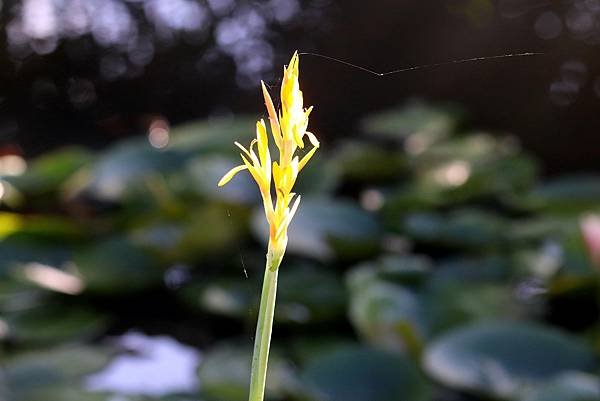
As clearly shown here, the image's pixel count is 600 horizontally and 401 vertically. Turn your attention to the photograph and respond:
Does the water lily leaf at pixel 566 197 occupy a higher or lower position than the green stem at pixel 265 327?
higher

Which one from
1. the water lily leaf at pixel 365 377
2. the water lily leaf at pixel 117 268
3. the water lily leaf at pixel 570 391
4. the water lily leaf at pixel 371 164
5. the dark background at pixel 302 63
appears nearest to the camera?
the water lily leaf at pixel 570 391

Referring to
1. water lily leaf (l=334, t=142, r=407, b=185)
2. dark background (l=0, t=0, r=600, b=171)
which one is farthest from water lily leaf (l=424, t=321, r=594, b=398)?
dark background (l=0, t=0, r=600, b=171)

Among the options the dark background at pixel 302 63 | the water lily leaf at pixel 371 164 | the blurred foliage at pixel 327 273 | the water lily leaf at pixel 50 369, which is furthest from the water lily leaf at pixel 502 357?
the dark background at pixel 302 63

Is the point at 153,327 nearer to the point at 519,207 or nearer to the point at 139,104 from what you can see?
the point at 519,207

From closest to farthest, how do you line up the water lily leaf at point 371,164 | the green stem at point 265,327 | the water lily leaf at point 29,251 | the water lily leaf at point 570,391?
the green stem at point 265,327
the water lily leaf at point 570,391
the water lily leaf at point 29,251
the water lily leaf at point 371,164

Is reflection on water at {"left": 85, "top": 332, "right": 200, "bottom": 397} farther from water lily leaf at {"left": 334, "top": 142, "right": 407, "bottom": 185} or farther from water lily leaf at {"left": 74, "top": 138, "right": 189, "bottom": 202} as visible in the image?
water lily leaf at {"left": 334, "top": 142, "right": 407, "bottom": 185}

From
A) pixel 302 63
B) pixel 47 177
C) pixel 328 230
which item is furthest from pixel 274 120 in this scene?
pixel 302 63

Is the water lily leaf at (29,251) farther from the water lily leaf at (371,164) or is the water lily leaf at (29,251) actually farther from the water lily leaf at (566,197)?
the water lily leaf at (566,197)

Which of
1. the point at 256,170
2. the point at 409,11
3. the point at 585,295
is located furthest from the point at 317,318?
the point at 409,11
